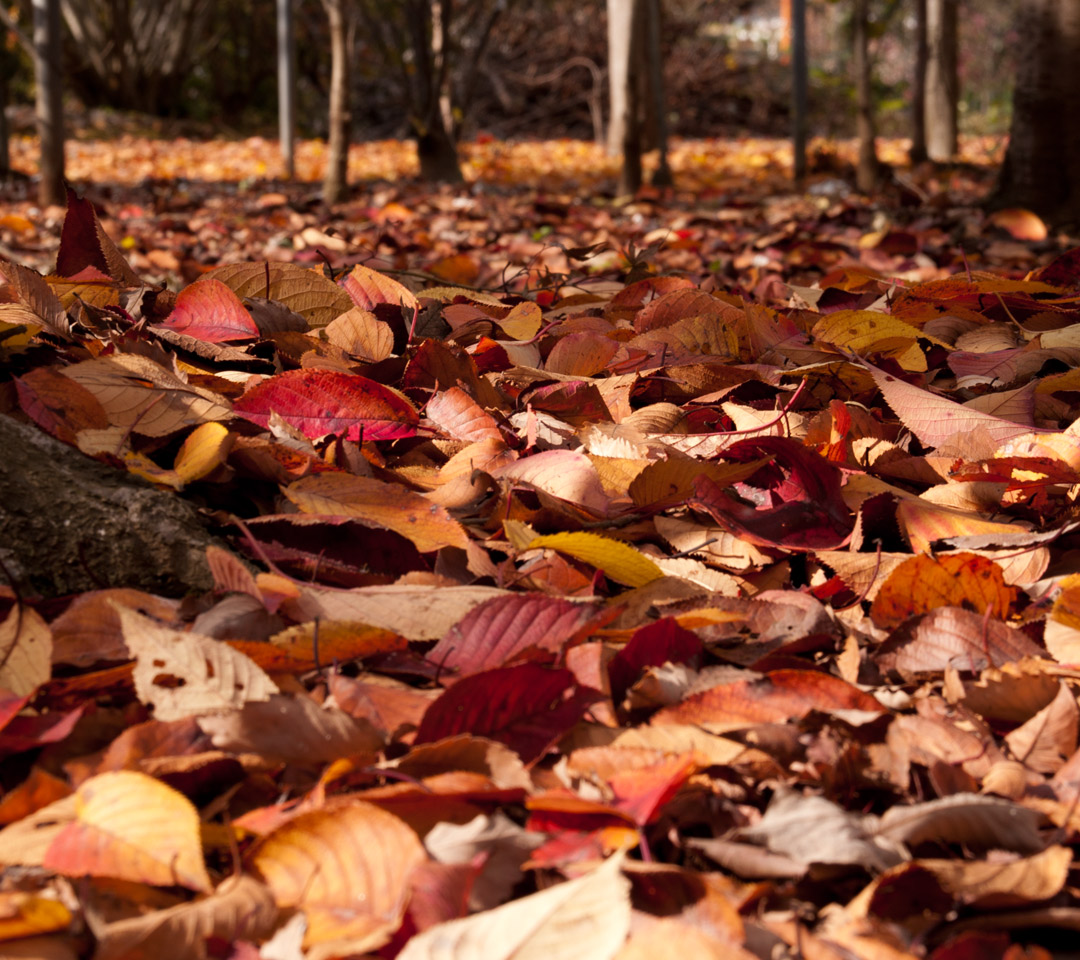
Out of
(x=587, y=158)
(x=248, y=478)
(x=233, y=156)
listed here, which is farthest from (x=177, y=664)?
(x=233, y=156)

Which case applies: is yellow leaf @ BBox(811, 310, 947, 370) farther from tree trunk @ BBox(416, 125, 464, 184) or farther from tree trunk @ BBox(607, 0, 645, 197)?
tree trunk @ BBox(416, 125, 464, 184)

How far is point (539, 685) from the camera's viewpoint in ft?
2.95

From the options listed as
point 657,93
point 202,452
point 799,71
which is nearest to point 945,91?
point 799,71

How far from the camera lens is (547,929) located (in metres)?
0.66

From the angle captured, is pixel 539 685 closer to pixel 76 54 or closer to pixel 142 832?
pixel 142 832

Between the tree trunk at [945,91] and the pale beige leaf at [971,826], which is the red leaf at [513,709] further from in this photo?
the tree trunk at [945,91]

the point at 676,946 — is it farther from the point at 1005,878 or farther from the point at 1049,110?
the point at 1049,110

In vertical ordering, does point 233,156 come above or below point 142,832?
above

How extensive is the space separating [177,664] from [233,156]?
9.94 m

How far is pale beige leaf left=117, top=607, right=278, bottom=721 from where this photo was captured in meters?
0.87

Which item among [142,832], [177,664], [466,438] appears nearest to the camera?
[142,832]

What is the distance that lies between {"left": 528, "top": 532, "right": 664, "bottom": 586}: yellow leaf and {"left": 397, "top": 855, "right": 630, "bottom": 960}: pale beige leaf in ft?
1.50

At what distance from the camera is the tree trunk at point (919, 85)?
706cm

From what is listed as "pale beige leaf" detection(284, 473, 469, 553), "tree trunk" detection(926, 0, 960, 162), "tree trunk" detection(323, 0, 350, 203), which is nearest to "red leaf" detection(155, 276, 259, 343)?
"pale beige leaf" detection(284, 473, 469, 553)
